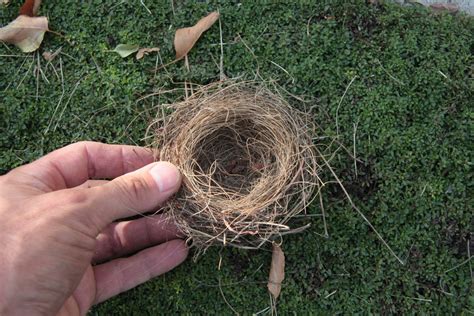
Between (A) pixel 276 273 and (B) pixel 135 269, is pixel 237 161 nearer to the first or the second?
(A) pixel 276 273

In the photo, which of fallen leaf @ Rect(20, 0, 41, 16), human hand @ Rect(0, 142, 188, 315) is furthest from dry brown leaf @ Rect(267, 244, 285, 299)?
fallen leaf @ Rect(20, 0, 41, 16)

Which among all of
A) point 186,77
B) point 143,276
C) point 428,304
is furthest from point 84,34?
point 428,304

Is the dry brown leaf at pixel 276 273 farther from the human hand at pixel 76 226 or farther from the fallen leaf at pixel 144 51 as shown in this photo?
the fallen leaf at pixel 144 51

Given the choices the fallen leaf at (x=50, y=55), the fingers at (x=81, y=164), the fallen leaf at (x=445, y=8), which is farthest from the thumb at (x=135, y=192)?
the fallen leaf at (x=445, y=8)

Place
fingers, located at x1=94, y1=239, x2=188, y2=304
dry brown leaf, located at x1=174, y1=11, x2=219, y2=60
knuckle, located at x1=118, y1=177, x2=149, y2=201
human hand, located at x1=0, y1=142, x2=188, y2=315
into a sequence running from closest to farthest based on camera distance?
human hand, located at x1=0, y1=142, x2=188, y2=315 < knuckle, located at x1=118, y1=177, x2=149, y2=201 < fingers, located at x1=94, y1=239, x2=188, y2=304 < dry brown leaf, located at x1=174, y1=11, x2=219, y2=60

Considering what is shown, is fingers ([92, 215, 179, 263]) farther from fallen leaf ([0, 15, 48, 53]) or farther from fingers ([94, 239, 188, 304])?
fallen leaf ([0, 15, 48, 53])

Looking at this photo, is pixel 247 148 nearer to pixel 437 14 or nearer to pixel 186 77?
pixel 186 77

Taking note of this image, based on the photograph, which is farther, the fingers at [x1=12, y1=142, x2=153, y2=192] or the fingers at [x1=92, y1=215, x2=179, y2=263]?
the fingers at [x1=92, y1=215, x2=179, y2=263]
